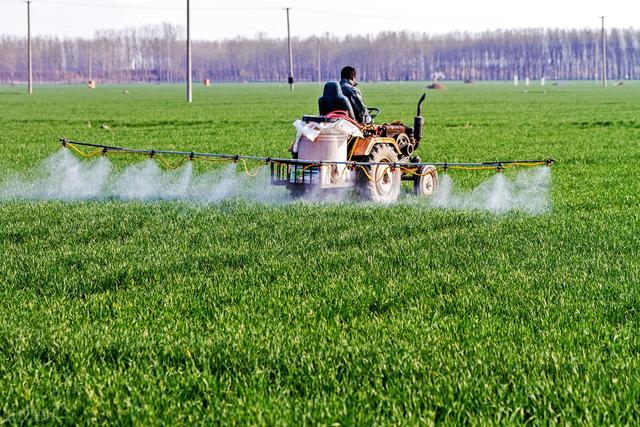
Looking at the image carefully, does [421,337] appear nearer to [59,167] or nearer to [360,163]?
[360,163]

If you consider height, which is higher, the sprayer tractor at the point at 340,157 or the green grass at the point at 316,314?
the sprayer tractor at the point at 340,157

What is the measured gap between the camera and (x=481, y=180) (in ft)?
54.0

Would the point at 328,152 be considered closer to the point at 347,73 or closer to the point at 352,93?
the point at 352,93

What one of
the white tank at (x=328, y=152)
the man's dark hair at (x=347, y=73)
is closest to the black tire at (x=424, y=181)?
the white tank at (x=328, y=152)

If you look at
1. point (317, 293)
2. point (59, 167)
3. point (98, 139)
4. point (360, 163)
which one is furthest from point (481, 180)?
point (98, 139)

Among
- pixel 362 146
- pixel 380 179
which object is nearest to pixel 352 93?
pixel 362 146

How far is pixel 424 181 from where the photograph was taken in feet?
46.6

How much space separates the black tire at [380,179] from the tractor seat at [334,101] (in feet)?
2.37

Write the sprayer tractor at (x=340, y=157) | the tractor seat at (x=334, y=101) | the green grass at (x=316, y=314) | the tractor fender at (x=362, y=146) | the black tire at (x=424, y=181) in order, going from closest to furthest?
the green grass at (x=316, y=314) → the sprayer tractor at (x=340, y=157) → the tractor seat at (x=334, y=101) → the tractor fender at (x=362, y=146) → the black tire at (x=424, y=181)

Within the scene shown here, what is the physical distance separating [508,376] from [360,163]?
699 centimetres

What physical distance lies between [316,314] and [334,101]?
6.56 meters

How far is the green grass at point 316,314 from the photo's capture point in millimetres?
4875

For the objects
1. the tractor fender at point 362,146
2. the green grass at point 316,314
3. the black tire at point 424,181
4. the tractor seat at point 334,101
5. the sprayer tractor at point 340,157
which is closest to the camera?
the green grass at point 316,314

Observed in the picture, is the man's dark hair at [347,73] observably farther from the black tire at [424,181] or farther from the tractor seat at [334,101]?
the black tire at [424,181]
